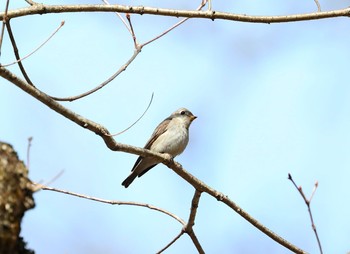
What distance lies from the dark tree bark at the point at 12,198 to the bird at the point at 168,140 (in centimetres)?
506

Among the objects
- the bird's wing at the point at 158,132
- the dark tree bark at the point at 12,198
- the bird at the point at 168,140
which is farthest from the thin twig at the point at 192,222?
the bird's wing at the point at 158,132

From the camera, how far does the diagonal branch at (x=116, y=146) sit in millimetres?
4195

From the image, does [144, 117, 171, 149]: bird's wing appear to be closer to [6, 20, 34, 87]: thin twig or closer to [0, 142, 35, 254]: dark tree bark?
[6, 20, 34, 87]: thin twig

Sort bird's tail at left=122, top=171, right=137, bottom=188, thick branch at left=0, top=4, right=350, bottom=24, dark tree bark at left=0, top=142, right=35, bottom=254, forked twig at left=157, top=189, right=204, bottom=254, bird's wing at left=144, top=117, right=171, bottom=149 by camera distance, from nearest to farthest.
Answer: dark tree bark at left=0, top=142, right=35, bottom=254, thick branch at left=0, top=4, right=350, bottom=24, forked twig at left=157, top=189, right=204, bottom=254, bird's tail at left=122, top=171, right=137, bottom=188, bird's wing at left=144, top=117, right=171, bottom=149

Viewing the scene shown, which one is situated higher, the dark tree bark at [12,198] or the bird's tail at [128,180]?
the bird's tail at [128,180]

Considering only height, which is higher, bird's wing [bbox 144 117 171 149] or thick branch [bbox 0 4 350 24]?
bird's wing [bbox 144 117 171 149]

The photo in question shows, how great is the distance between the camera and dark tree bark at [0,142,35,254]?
2.94 m

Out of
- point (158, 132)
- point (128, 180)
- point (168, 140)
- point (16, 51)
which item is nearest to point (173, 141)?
point (168, 140)

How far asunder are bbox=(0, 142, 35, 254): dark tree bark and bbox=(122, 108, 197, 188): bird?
5.06 metres

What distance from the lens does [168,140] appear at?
8.62 meters

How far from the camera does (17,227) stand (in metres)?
2.99

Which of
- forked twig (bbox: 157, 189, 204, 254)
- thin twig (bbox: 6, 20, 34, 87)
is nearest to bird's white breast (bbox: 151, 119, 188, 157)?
forked twig (bbox: 157, 189, 204, 254)

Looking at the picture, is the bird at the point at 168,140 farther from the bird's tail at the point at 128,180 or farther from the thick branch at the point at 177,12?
the thick branch at the point at 177,12

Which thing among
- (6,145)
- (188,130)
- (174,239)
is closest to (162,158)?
(174,239)
